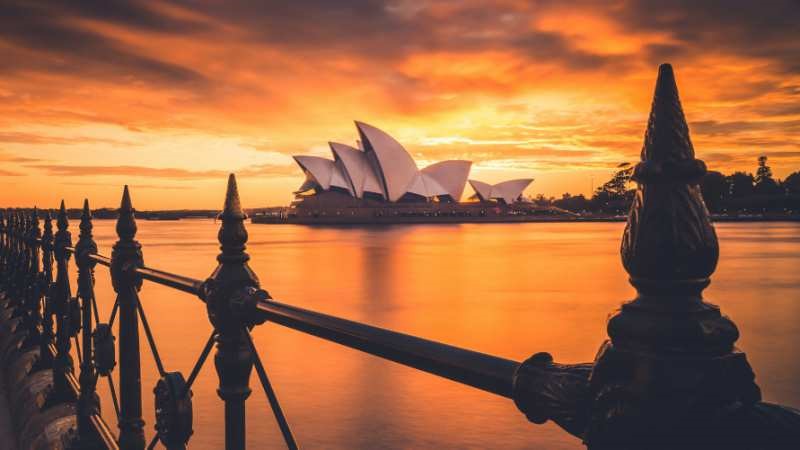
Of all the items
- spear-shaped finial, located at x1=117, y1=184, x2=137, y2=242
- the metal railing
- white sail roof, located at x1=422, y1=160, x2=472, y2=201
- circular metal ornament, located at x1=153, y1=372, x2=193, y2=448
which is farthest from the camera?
white sail roof, located at x1=422, y1=160, x2=472, y2=201

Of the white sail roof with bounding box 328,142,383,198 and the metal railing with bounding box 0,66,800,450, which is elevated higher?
the white sail roof with bounding box 328,142,383,198

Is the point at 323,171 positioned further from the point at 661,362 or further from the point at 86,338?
the point at 661,362

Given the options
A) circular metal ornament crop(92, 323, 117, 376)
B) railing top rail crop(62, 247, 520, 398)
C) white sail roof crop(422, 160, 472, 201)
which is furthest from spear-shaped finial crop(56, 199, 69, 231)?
Result: white sail roof crop(422, 160, 472, 201)

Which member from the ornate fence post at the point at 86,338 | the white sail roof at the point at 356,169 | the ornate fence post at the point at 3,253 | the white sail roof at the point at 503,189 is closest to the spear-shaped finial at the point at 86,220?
the ornate fence post at the point at 86,338

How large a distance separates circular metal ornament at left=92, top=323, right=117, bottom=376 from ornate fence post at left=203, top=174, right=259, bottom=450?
175 cm

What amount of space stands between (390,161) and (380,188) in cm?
564

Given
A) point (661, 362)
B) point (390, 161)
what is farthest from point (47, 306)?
point (390, 161)

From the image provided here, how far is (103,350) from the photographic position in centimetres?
315

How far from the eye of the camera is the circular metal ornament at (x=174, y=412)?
2.00 m

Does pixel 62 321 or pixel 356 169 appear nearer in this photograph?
pixel 62 321

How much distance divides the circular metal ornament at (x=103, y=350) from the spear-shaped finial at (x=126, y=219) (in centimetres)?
61

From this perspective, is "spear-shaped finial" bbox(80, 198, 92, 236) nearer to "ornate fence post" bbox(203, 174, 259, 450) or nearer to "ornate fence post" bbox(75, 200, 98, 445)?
"ornate fence post" bbox(75, 200, 98, 445)

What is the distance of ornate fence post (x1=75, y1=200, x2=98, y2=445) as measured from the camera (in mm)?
3307

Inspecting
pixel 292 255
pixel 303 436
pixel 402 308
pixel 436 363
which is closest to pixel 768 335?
pixel 402 308
